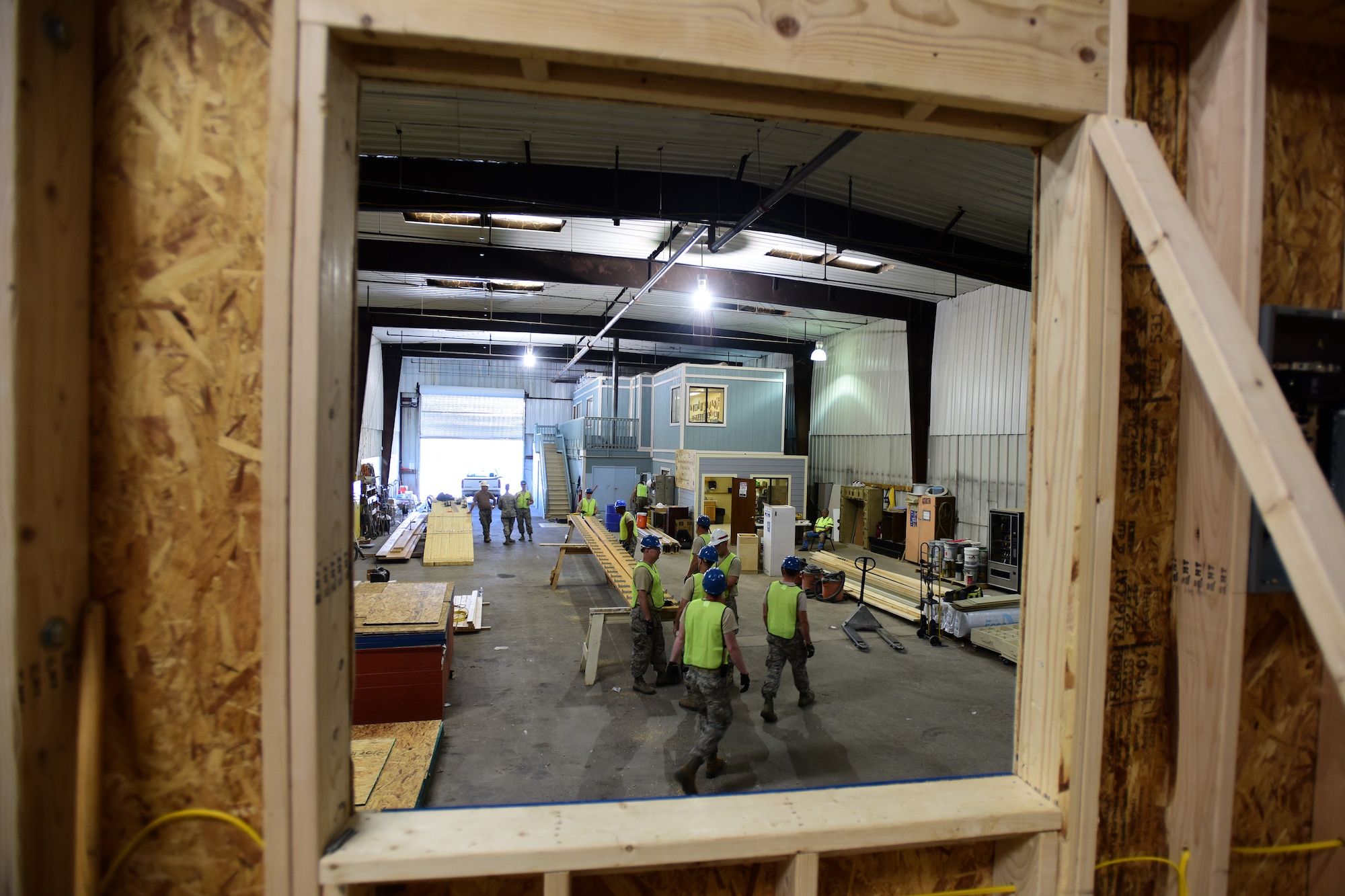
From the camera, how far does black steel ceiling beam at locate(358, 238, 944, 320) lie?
13055 millimetres

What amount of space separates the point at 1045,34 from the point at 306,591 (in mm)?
2609

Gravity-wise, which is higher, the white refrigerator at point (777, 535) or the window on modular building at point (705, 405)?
Answer: the window on modular building at point (705, 405)

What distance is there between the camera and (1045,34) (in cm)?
178

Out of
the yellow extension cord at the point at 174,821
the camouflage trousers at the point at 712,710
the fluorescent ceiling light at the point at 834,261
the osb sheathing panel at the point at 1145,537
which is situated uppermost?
the fluorescent ceiling light at the point at 834,261

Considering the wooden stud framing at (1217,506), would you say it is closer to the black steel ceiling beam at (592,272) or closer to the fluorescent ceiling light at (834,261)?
the black steel ceiling beam at (592,272)

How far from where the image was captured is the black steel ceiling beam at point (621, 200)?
9.34 meters

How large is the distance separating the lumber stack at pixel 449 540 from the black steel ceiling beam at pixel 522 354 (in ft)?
46.9

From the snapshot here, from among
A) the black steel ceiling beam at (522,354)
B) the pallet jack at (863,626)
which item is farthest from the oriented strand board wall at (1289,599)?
the black steel ceiling beam at (522,354)

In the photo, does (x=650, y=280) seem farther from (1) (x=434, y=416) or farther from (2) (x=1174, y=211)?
(1) (x=434, y=416)

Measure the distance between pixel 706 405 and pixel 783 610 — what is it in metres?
13.2

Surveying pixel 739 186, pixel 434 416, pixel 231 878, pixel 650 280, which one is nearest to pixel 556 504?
pixel 434 416

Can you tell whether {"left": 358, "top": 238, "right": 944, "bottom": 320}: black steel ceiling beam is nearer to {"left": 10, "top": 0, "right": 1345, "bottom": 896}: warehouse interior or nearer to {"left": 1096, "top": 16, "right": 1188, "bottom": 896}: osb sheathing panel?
{"left": 1096, "top": 16, "right": 1188, "bottom": 896}: osb sheathing panel

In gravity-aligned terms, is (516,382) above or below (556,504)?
above

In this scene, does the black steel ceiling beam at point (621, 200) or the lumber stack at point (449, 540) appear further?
the lumber stack at point (449, 540)
